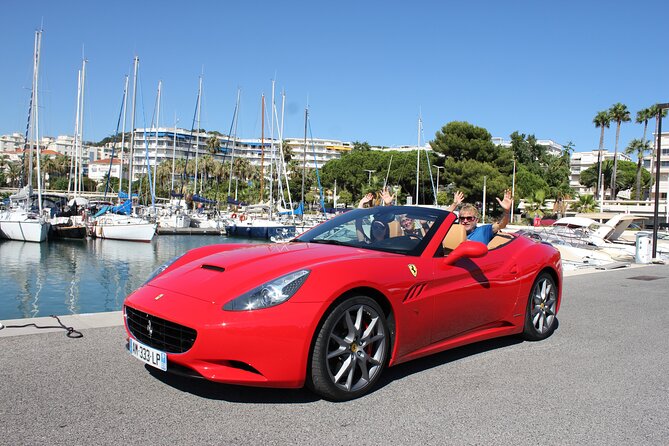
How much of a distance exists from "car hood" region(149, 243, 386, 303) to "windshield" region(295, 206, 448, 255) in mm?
293

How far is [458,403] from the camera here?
3990 millimetres

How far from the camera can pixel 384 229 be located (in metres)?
5.04

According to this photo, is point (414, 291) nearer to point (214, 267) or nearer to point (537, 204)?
point (214, 267)

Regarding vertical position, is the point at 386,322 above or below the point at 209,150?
below

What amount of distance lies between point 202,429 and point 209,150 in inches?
3754

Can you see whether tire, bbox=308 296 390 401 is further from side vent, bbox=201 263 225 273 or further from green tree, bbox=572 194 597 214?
green tree, bbox=572 194 597 214

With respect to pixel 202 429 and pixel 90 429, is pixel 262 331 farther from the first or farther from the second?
pixel 90 429

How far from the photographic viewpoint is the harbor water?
1408cm

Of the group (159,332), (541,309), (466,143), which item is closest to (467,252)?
(541,309)

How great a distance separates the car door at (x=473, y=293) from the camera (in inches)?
181

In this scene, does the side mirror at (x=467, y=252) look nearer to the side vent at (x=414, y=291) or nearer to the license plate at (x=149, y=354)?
the side vent at (x=414, y=291)

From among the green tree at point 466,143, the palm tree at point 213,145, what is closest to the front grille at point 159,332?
the green tree at point 466,143

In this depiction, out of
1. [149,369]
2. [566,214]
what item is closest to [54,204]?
[149,369]

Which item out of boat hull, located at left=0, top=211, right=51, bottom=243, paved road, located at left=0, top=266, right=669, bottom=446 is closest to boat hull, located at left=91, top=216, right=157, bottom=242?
boat hull, located at left=0, top=211, right=51, bottom=243
